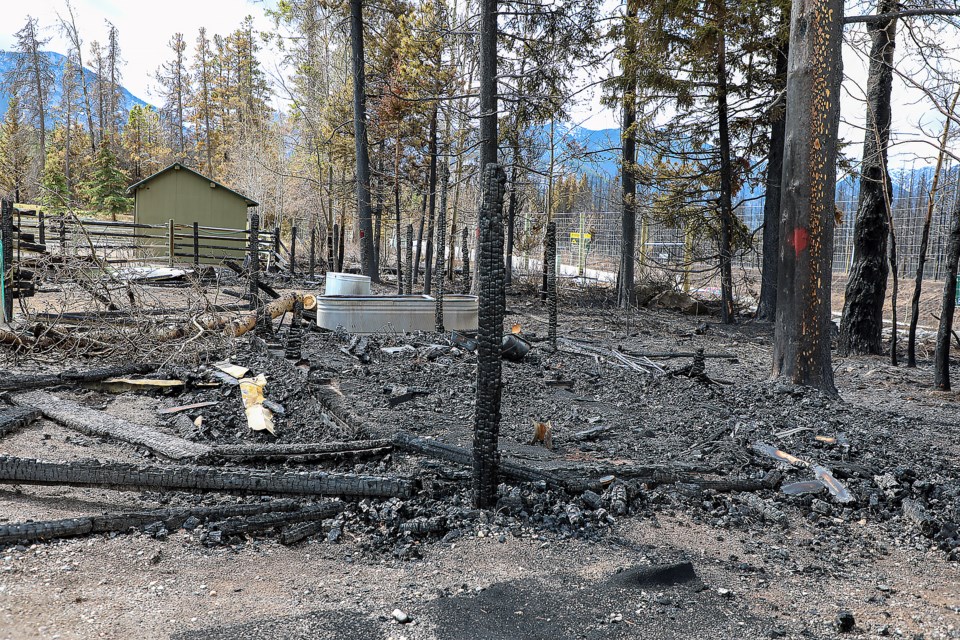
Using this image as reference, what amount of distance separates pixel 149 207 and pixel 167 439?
84.9 ft

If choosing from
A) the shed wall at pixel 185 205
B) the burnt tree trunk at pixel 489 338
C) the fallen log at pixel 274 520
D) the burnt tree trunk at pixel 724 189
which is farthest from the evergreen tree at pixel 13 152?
the burnt tree trunk at pixel 489 338

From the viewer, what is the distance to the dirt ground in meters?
3.06

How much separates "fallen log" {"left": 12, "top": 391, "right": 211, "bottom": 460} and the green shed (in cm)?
2174

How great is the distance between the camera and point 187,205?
2848 cm

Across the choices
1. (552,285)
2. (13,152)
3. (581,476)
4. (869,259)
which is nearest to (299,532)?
(581,476)

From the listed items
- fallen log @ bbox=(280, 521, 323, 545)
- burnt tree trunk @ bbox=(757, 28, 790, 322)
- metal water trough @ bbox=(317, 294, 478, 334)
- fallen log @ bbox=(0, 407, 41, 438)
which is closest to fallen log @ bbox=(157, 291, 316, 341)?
metal water trough @ bbox=(317, 294, 478, 334)

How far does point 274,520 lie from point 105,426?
287 cm

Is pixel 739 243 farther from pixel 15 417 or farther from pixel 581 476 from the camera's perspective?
pixel 15 417

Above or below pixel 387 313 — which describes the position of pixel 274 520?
below

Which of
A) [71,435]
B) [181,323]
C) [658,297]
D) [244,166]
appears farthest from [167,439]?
[244,166]

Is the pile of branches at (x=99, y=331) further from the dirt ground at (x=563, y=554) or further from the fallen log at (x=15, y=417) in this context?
the dirt ground at (x=563, y=554)

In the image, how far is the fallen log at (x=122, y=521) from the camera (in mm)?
3674

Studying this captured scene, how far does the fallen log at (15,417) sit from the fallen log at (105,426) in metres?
0.11

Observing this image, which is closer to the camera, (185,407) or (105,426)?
(105,426)
